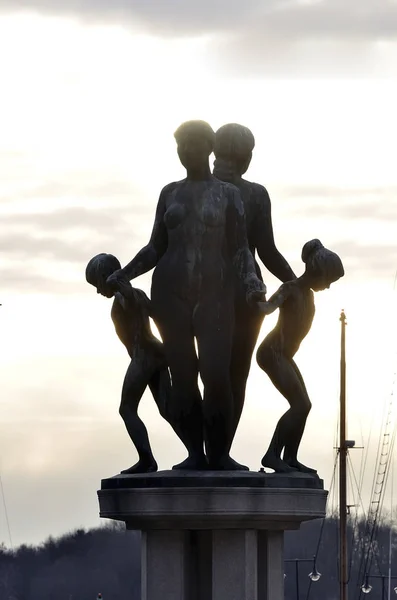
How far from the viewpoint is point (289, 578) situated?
446ft

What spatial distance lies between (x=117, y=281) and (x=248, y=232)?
67.1 inches

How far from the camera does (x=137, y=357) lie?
1077 inches

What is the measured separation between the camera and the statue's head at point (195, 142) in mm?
27266

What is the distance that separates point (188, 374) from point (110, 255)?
1.79 meters

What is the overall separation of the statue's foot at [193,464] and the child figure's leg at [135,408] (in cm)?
39

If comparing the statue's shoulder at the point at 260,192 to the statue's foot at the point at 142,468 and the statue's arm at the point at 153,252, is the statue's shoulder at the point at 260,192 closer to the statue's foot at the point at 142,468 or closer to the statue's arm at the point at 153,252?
the statue's arm at the point at 153,252

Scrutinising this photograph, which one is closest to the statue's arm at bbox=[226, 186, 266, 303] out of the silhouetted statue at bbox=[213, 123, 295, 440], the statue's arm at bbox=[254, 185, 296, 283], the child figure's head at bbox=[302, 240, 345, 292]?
the silhouetted statue at bbox=[213, 123, 295, 440]

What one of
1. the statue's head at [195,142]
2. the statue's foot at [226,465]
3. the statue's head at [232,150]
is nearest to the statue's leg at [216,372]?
the statue's foot at [226,465]

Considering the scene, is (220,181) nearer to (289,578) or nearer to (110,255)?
(110,255)

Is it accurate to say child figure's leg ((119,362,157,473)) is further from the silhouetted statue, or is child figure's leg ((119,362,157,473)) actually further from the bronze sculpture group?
the silhouetted statue

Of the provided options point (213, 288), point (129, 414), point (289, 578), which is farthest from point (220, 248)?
point (289, 578)

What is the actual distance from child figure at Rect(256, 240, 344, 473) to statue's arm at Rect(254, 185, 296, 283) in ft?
1.87

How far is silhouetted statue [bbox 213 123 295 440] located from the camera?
27172 millimetres

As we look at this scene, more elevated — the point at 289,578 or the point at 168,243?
the point at 289,578
